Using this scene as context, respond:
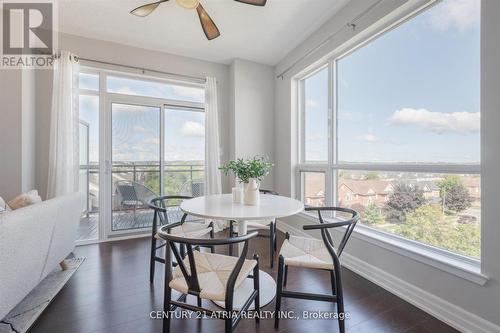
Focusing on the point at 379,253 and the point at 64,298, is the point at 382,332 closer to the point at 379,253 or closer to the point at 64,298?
the point at 379,253

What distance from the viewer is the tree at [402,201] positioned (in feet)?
6.31

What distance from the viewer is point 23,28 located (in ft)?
8.59

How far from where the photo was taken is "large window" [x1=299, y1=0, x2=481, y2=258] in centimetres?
161

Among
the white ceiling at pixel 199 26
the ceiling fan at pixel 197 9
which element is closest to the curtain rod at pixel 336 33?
the white ceiling at pixel 199 26

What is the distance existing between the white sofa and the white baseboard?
8.53 ft

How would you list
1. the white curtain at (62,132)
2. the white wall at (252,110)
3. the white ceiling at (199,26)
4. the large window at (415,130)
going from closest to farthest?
the large window at (415,130), the white ceiling at (199,26), the white curtain at (62,132), the white wall at (252,110)

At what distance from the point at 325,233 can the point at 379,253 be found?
997mm

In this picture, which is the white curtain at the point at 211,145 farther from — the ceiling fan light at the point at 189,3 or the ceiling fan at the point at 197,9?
the ceiling fan light at the point at 189,3

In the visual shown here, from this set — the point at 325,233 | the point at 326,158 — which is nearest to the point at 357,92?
the point at 326,158

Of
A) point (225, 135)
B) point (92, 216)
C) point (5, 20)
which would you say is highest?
point (5, 20)

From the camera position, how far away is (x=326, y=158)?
291 cm

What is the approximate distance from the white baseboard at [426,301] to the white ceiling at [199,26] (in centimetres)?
269

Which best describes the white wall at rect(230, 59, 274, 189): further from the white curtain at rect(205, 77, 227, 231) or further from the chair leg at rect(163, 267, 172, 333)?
the chair leg at rect(163, 267, 172, 333)

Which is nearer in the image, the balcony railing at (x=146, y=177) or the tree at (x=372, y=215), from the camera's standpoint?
the tree at (x=372, y=215)
